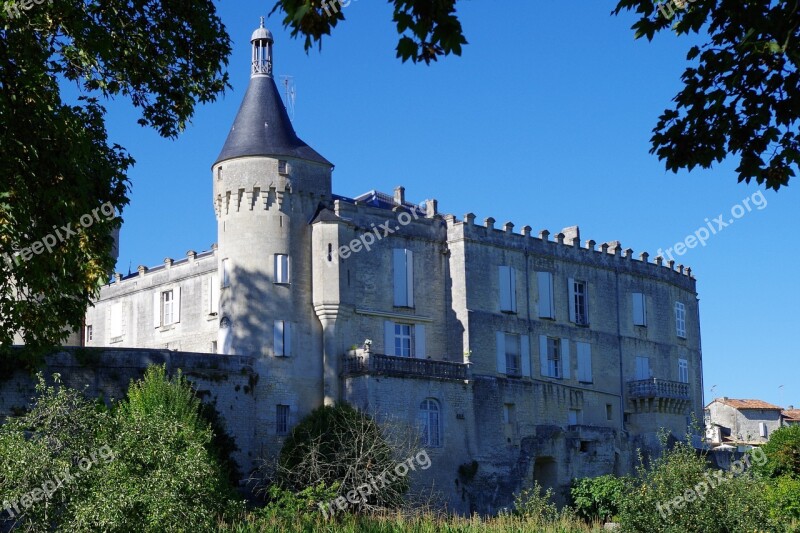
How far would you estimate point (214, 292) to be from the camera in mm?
42375

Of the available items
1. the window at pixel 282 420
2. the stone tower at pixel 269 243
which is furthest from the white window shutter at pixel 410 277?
the window at pixel 282 420

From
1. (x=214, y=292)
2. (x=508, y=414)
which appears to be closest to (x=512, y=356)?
(x=508, y=414)

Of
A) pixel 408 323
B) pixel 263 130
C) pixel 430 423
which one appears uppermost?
pixel 263 130

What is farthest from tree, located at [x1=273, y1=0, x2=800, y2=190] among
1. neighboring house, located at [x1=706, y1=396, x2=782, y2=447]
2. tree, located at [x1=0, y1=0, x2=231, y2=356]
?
neighboring house, located at [x1=706, y1=396, x2=782, y2=447]

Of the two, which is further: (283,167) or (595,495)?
(595,495)

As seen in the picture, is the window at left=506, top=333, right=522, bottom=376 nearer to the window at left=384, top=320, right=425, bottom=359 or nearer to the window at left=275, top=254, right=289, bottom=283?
the window at left=384, top=320, right=425, bottom=359

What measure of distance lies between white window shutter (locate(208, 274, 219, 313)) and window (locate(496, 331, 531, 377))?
33.8 feet

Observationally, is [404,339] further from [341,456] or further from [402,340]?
[341,456]

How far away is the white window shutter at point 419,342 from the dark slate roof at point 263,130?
6661 mm

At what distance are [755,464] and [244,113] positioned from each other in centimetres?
1983

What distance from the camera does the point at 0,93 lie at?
44.3ft

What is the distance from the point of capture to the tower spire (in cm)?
3931

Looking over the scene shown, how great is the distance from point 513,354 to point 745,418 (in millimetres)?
32282

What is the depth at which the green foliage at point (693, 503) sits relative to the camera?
71.8 feet
